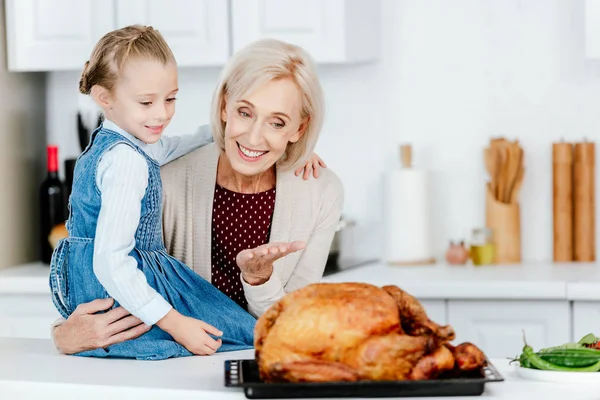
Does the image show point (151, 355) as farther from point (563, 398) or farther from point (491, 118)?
point (491, 118)

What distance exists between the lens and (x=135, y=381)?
55.0 inches

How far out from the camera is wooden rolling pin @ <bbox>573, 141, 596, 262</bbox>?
10.4 feet

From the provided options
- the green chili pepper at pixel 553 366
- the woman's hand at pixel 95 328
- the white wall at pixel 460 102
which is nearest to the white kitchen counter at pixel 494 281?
the white wall at pixel 460 102

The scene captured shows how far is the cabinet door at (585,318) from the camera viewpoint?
9.09 ft

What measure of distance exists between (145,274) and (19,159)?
6.09 ft

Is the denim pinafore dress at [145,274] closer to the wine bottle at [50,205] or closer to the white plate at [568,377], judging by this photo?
the white plate at [568,377]

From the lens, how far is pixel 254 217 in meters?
2.01

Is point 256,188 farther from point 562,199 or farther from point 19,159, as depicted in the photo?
point 19,159

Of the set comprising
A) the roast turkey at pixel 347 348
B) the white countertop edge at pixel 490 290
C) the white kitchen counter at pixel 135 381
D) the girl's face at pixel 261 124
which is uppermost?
the girl's face at pixel 261 124

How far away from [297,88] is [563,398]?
0.83m

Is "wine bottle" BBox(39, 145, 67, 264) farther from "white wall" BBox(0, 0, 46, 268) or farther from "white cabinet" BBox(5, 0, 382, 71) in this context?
"white cabinet" BBox(5, 0, 382, 71)

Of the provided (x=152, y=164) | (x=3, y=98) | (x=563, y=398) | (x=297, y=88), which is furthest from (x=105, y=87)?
(x=3, y=98)

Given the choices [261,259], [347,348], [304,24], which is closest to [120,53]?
[261,259]

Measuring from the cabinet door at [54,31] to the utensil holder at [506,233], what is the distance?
4.57ft
